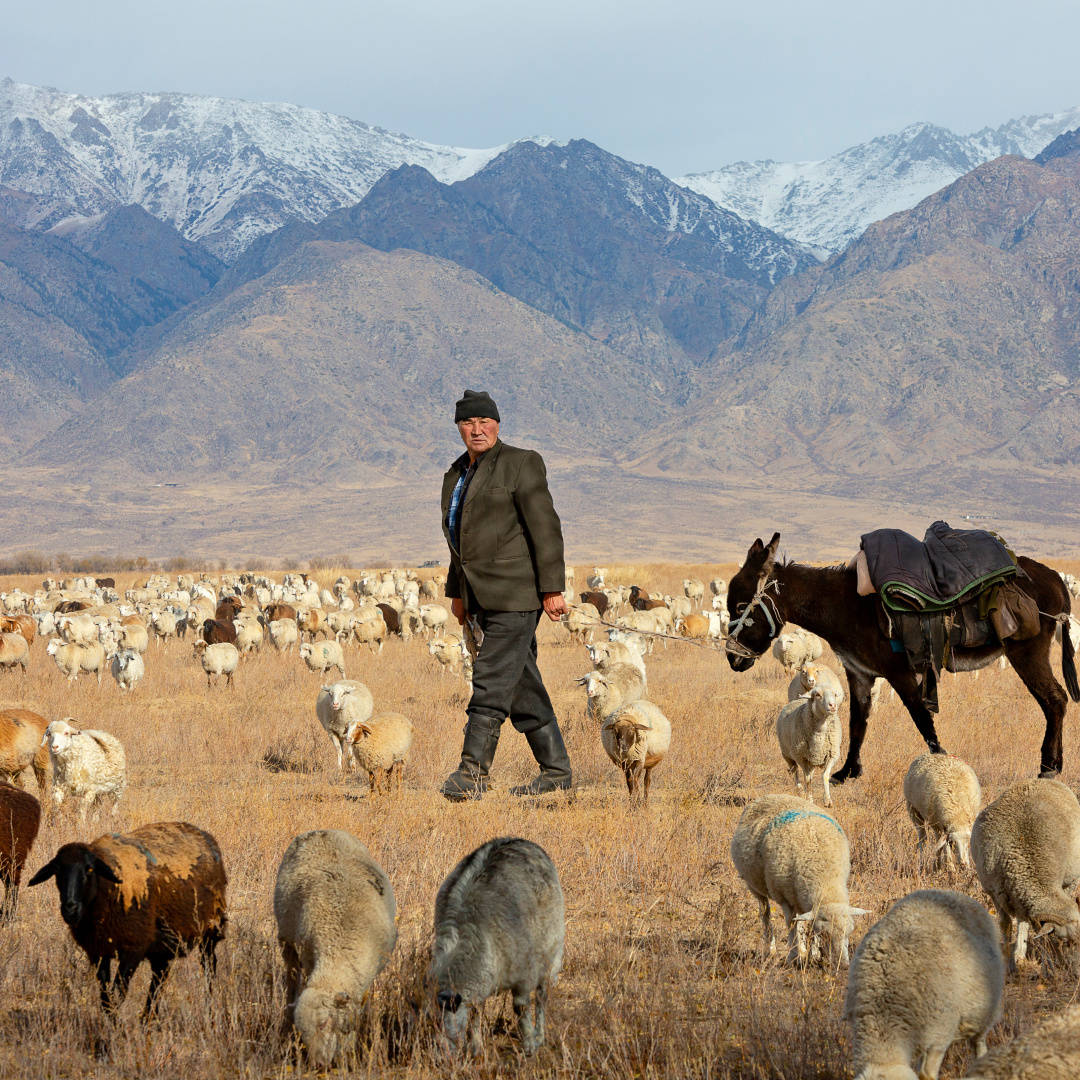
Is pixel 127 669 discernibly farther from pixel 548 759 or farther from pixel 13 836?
pixel 13 836

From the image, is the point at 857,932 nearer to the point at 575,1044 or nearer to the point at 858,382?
the point at 575,1044

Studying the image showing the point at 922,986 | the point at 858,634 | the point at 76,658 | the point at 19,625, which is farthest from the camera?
the point at 19,625

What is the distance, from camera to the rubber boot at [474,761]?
344 inches

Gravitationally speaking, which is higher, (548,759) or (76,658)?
(548,759)

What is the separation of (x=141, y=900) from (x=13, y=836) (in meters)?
1.90

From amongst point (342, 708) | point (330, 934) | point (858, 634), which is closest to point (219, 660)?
point (342, 708)

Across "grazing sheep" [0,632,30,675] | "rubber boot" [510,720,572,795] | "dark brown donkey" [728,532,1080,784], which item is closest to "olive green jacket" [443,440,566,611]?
"rubber boot" [510,720,572,795]

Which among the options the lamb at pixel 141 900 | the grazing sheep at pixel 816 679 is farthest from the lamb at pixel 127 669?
the lamb at pixel 141 900

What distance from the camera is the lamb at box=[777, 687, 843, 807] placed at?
944 cm

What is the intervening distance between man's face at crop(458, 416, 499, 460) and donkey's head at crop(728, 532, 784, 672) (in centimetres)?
241

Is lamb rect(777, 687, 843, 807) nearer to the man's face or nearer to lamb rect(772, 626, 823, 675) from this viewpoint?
the man's face

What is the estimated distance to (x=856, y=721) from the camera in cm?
971

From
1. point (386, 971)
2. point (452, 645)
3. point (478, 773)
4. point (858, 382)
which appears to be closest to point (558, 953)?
point (386, 971)

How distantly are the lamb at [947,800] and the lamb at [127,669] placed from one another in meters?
12.6
